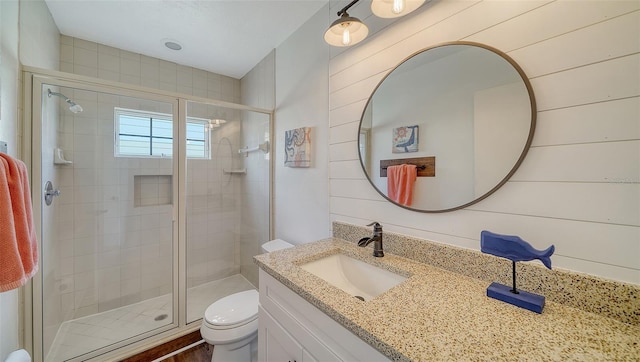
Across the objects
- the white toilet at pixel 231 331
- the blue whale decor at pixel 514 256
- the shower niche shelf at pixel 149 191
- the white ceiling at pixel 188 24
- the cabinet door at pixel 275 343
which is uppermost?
the white ceiling at pixel 188 24

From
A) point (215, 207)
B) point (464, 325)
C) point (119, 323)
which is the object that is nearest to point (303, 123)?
point (215, 207)

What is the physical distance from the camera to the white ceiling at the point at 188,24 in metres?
1.62

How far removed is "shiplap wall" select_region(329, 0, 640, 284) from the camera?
627 millimetres

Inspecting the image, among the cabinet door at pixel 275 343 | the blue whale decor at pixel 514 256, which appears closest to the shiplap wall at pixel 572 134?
the blue whale decor at pixel 514 256

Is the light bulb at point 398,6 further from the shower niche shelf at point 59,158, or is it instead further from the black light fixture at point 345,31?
the shower niche shelf at point 59,158

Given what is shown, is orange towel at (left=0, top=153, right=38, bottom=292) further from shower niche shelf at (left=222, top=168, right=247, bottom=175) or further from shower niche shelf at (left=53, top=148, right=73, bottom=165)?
shower niche shelf at (left=222, top=168, right=247, bottom=175)

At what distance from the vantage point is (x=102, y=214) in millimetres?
1945

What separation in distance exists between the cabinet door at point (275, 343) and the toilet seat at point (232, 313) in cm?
32

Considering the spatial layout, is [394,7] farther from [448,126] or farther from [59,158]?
[59,158]

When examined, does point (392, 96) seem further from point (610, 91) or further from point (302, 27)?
point (302, 27)

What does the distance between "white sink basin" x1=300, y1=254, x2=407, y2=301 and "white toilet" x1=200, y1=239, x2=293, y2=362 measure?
24.3 inches

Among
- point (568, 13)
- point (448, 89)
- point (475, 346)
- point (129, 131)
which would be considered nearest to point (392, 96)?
point (448, 89)

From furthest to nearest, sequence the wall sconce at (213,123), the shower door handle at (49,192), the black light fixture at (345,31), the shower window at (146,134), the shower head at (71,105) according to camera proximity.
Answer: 1. the wall sconce at (213,123)
2. the shower window at (146,134)
3. the shower head at (71,105)
4. the shower door handle at (49,192)
5. the black light fixture at (345,31)

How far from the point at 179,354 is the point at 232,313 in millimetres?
660
